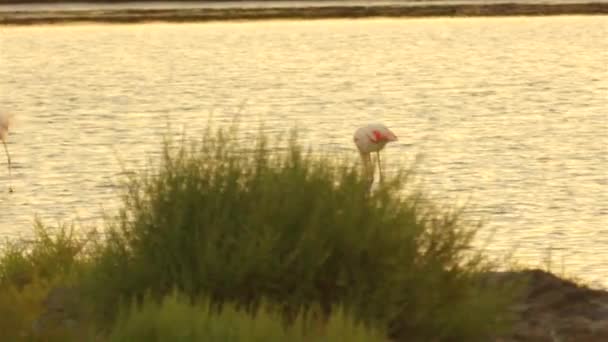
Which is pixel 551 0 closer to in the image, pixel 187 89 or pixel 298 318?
pixel 187 89

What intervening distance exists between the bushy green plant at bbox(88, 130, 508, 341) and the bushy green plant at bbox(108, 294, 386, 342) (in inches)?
22.3

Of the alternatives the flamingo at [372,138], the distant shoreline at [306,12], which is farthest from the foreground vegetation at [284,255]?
the distant shoreline at [306,12]

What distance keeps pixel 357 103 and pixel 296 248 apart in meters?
18.0

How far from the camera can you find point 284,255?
790cm

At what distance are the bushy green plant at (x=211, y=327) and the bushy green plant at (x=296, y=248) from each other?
567 millimetres

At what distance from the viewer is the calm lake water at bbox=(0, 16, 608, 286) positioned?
50.4 ft

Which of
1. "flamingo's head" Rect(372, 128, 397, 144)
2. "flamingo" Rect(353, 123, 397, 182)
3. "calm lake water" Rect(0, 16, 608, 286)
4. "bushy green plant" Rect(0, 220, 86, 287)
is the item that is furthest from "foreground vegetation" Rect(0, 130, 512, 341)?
"flamingo's head" Rect(372, 128, 397, 144)

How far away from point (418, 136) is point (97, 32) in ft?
65.8

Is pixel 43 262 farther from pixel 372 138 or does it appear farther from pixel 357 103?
pixel 357 103

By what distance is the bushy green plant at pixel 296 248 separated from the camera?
7883mm

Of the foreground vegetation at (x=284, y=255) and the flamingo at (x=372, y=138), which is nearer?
the foreground vegetation at (x=284, y=255)

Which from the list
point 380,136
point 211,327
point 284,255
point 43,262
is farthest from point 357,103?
point 211,327

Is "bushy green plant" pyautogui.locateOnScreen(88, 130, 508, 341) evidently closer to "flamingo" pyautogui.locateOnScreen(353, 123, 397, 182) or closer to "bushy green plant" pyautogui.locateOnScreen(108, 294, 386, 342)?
"bushy green plant" pyautogui.locateOnScreen(108, 294, 386, 342)

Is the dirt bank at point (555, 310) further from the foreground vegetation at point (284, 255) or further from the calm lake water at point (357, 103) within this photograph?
the calm lake water at point (357, 103)
